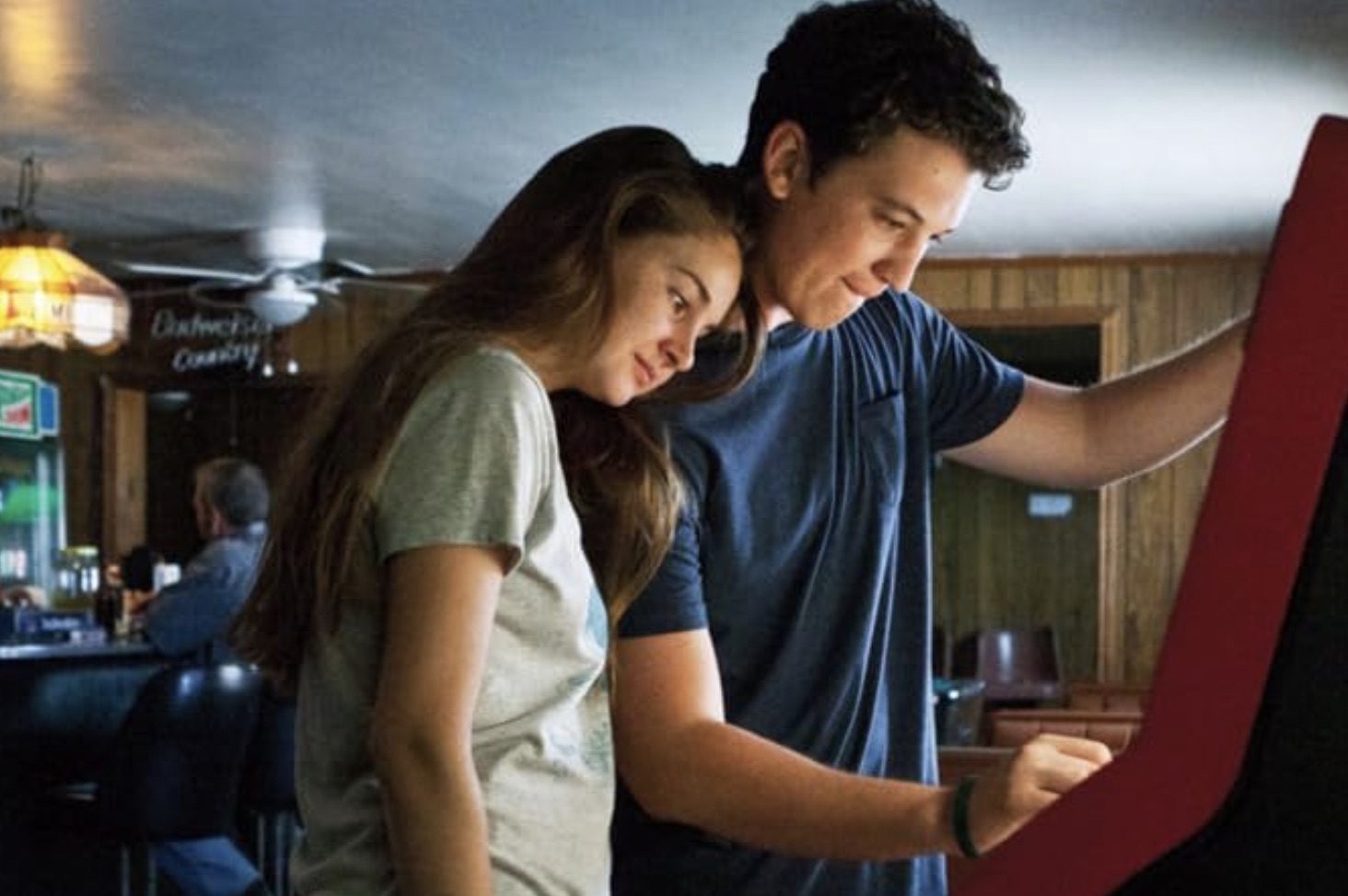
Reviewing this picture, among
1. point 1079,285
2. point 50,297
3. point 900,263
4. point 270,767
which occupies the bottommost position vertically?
point 270,767

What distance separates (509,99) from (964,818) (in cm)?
470

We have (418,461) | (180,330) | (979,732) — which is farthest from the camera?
(180,330)

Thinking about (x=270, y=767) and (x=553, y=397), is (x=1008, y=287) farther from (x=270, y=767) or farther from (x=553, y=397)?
(x=553, y=397)

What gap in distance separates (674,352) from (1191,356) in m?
0.43

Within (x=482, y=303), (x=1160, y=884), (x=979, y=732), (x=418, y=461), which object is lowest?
(x=979, y=732)

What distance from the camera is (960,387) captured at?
5.47 ft

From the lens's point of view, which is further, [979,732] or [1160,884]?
[979,732]

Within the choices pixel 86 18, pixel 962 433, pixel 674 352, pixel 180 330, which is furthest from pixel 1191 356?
pixel 180 330

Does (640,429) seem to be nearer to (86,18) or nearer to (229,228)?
(86,18)

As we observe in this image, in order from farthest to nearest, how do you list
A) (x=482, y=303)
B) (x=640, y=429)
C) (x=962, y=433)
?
(x=962, y=433), (x=640, y=429), (x=482, y=303)

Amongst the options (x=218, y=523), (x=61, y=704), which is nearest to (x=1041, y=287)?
(x=218, y=523)

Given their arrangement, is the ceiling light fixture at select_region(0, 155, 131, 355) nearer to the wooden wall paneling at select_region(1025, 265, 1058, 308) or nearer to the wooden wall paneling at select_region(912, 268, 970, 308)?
the wooden wall paneling at select_region(912, 268, 970, 308)

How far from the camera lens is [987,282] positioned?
8.39 m

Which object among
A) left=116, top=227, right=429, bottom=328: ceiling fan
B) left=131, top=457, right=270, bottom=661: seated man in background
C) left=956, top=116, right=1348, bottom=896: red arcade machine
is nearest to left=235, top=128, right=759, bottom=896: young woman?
left=956, top=116, right=1348, bottom=896: red arcade machine
